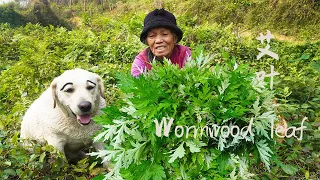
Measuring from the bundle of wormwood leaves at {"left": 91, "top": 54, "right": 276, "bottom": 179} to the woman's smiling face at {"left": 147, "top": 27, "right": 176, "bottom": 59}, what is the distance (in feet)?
4.62

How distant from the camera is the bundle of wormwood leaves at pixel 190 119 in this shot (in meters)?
1.26

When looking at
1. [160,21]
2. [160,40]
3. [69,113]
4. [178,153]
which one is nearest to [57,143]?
[69,113]

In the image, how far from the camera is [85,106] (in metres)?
2.54

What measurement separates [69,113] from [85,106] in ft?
0.90

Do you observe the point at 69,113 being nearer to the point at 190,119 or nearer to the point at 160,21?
the point at 160,21

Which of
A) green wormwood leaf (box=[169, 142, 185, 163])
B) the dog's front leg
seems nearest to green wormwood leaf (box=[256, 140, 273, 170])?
green wormwood leaf (box=[169, 142, 185, 163])

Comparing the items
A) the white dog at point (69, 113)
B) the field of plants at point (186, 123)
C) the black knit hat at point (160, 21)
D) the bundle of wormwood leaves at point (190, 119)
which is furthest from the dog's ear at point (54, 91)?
the bundle of wormwood leaves at point (190, 119)

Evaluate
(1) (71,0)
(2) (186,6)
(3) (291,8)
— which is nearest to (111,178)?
(3) (291,8)

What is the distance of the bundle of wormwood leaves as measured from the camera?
49.8 inches

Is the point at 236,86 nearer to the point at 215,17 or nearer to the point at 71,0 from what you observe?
the point at 215,17

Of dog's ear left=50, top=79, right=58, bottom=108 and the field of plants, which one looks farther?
dog's ear left=50, top=79, right=58, bottom=108

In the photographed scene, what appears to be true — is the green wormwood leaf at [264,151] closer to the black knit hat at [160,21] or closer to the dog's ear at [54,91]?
the black knit hat at [160,21]

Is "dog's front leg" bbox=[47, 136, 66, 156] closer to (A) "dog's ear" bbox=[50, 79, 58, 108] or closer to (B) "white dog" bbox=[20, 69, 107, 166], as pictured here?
(B) "white dog" bbox=[20, 69, 107, 166]

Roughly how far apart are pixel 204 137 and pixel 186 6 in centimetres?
1443
